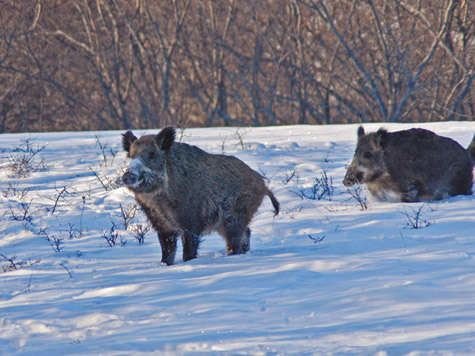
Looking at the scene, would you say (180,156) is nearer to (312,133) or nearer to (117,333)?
(117,333)

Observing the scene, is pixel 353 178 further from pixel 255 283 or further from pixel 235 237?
pixel 255 283

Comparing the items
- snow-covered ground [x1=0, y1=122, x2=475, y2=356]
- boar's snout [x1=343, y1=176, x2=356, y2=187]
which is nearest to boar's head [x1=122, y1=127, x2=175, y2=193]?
snow-covered ground [x1=0, y1=122, x2=475, y2=356]

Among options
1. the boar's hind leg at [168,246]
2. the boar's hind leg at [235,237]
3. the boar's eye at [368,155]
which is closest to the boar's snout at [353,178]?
the boar's eye at [368,155]

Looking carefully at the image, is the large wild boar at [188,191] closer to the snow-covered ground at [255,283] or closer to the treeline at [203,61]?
the snow-covered ground at [255,283]

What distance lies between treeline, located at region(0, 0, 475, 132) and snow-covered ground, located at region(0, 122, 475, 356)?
A: 58.8 ft

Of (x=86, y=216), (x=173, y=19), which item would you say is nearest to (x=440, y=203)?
(x=86, y=216)

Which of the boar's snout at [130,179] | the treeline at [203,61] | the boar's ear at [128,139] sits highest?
the boar's ear at [128,139]

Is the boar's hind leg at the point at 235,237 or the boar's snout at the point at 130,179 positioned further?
the boar's hind leg at the point at 235,237

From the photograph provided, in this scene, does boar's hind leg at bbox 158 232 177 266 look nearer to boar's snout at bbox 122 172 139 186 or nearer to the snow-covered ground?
the snow-covered ground

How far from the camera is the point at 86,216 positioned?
8.06 m

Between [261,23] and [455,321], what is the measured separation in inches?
1056

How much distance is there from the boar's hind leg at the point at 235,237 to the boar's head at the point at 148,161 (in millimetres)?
829

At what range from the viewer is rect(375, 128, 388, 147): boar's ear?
27.8 feet

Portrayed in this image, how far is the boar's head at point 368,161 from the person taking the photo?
27.5 feet
